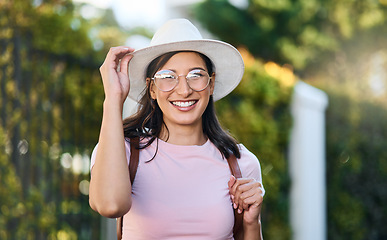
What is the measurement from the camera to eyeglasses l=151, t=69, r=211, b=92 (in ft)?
6.88

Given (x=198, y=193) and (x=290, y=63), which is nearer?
(x=198, y=193)

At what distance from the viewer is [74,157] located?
4668mm

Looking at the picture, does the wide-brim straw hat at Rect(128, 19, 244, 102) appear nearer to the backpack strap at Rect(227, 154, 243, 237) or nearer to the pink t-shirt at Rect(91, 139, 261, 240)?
the pink t-shirt at Rect(91, 139, 261, 240)

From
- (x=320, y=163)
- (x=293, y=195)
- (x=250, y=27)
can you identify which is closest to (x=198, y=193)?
(x=293, y=195)

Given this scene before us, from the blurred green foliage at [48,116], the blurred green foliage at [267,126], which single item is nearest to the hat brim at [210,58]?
the blurred green foliage at [48,116]

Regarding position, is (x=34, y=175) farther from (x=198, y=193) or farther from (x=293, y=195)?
(x=293, y=195)

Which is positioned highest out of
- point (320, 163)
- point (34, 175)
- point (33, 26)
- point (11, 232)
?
point (33, 26)

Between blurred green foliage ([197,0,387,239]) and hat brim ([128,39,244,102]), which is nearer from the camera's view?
hat brim ([128,39,244,102])

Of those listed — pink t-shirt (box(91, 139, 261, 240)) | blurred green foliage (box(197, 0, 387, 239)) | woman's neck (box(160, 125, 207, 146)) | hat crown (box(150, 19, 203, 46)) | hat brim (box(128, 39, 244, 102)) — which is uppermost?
blurred green foliage (box(197, 0, 387, 239))

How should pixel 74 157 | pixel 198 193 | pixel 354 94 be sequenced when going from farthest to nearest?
pixel 354 94, pixel 74 157, pixel 198 193

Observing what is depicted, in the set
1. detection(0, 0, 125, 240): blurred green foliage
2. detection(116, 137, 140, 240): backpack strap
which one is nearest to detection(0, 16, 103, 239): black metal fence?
detection(0, 0, 125, 240): blurred green foliage

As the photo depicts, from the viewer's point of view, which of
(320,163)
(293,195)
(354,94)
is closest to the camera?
(293,195)

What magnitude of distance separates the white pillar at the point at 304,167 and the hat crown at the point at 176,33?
4.78 meters

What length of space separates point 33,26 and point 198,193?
2695 millimetres
